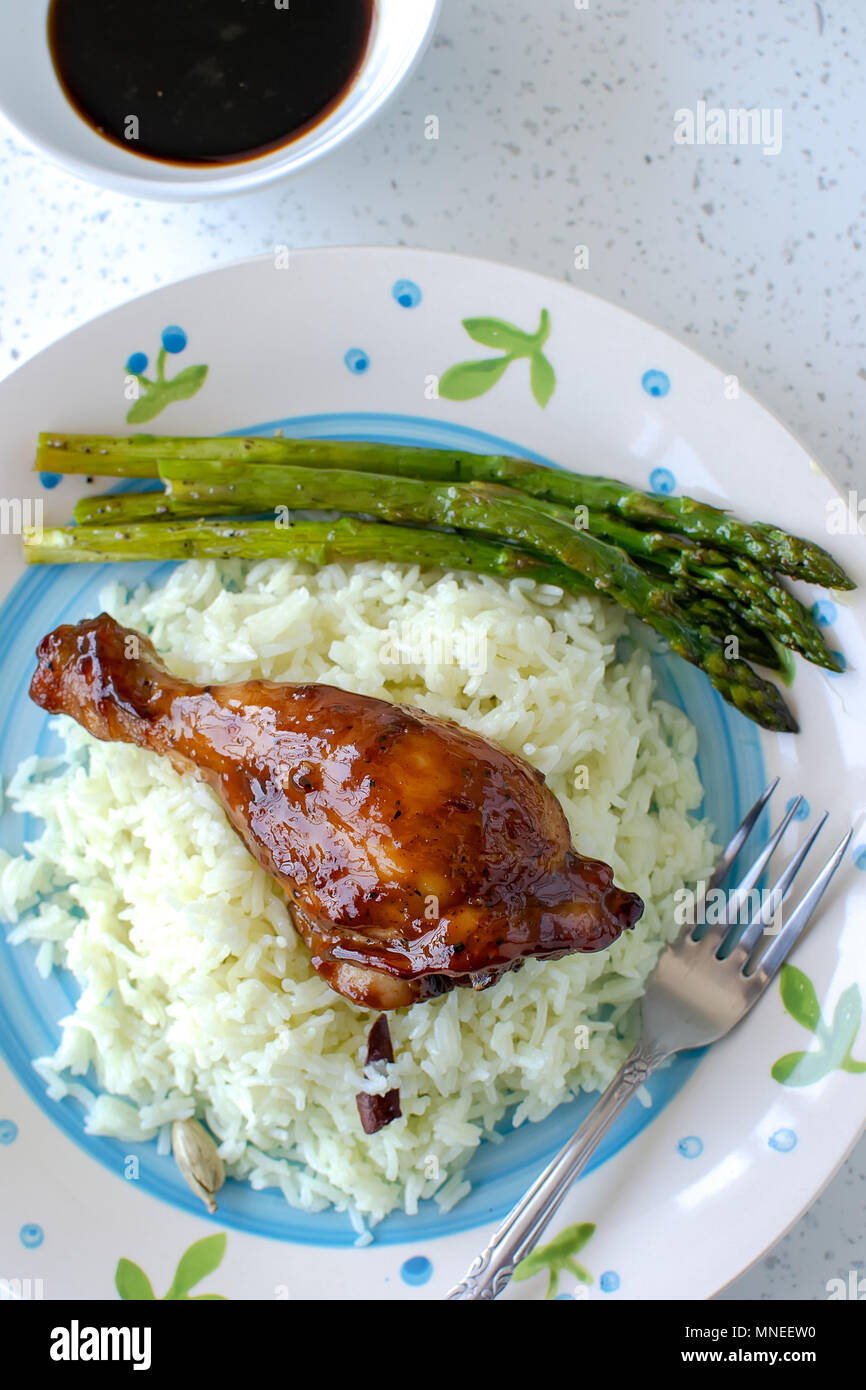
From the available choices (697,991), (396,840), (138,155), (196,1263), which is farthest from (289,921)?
(138,155)

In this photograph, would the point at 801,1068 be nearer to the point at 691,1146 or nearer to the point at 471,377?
the point at 691,1146

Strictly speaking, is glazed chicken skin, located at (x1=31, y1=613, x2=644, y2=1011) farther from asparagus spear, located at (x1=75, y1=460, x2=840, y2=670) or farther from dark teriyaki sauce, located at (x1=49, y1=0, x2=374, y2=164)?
dark teriyaki sauce, located at (x1=49, y1=0, x2=374, y2=164)

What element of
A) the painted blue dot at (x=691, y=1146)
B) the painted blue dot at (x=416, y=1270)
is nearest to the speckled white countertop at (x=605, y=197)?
the painted blue dot at (x=691, y=1146)

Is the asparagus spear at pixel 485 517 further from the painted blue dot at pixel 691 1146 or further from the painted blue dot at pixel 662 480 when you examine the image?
the painted blue dot at pixel 691 1146

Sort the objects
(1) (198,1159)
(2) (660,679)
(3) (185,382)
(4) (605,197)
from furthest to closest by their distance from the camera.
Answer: (4) (605,197)
(2) (660,679)
(3) (185,382)
(1) (198,1159)

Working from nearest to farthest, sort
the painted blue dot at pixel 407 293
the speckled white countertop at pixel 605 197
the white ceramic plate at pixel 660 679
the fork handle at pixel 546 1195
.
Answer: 1. the fork handle at pixel 546 1195
2. the white ceramic plate at pixel 660 679
3. the painted blue dot at pixel 407 293
4. the speckled white countertop at pixel 605 197

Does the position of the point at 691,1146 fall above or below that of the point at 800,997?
below

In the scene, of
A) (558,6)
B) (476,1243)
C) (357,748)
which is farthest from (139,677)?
(558,6)

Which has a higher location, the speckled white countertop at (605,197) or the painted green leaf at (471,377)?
the speckled white countertop at (605,197)
